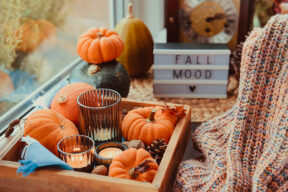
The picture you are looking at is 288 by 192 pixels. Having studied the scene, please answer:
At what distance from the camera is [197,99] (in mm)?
1254

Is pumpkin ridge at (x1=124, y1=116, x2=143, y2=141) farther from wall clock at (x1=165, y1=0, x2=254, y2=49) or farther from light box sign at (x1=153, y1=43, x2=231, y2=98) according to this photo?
wall clock at (x1=165, y1=0, x2=254, y2=49)

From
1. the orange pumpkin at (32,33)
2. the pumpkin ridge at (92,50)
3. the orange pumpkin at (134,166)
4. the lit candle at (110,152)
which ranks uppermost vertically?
the orange pumpkin at (32,33)

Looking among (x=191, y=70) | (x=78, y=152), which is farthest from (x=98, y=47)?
(x=78, y=152)

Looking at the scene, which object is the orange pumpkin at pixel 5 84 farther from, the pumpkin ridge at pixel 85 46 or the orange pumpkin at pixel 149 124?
the orange pumpkin at pixel 149 124

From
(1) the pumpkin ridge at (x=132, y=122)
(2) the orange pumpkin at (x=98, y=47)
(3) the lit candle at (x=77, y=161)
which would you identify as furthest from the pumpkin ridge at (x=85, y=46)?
(3) the lit candle at (x=77, y=161)

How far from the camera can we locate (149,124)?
2.84 ft

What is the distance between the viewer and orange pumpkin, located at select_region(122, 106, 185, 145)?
0.85m

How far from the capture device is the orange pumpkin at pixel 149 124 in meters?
0.85

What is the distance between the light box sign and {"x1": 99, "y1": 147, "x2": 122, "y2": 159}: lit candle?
1.59 feet

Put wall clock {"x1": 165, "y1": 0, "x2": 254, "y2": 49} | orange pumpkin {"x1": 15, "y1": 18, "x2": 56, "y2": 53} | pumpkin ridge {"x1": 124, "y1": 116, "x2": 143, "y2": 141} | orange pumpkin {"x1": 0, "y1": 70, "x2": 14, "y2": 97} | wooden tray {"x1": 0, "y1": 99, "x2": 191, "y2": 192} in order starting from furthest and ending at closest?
wall clock {"x1": 165, "y1": 0, "x2": 254, "y2": 49}
orange pumpkin {"x1": 15, "y1": 18, "x2": 56, "y2": 53}
orange pumpkin {"x1": 0, "y1": 70, "x2": 14, "y2": 97}
pumpkin ridge {"x1": 124, "y1": 116, "x2": 143, "y2": 141}
wooden tray {"x1": 0, "y1": 99, "x2": 191, "y2": 192}

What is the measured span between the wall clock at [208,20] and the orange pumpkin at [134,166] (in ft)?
2.78

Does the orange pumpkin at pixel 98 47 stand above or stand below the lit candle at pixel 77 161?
above

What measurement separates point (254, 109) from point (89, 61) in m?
0.64

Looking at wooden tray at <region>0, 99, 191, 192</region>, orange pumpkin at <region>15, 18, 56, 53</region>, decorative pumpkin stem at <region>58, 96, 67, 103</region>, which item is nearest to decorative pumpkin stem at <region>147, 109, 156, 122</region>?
A: wooden tray at <region>0, 99, 191, 192</region>
